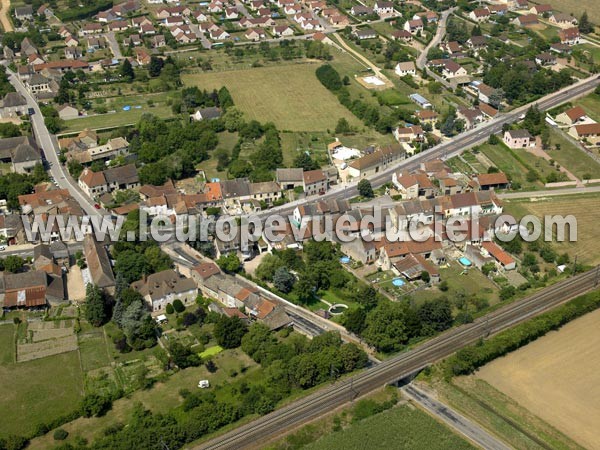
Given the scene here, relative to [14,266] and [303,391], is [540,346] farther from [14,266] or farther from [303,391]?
[14,266]

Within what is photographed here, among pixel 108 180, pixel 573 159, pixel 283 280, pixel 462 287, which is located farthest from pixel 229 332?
pixel 573 159

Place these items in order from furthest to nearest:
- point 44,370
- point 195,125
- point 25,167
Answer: point 195,125 < point 25,167 < point 44,370

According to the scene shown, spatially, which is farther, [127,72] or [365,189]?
[127,72]

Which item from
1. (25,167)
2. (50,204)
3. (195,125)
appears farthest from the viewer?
(195,125)

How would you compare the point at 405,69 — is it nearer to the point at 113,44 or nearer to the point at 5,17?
the point at 113,44

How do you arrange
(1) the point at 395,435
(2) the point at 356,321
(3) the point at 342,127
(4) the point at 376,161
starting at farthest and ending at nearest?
(3) the point at 342,127
(4) the point at 376,161
(2) the point at 356,321
(1) the point at 395,435

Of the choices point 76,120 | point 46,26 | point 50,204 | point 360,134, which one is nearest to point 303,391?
point 50,204

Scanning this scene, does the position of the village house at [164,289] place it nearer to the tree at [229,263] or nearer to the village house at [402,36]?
the tree at [229,263]
